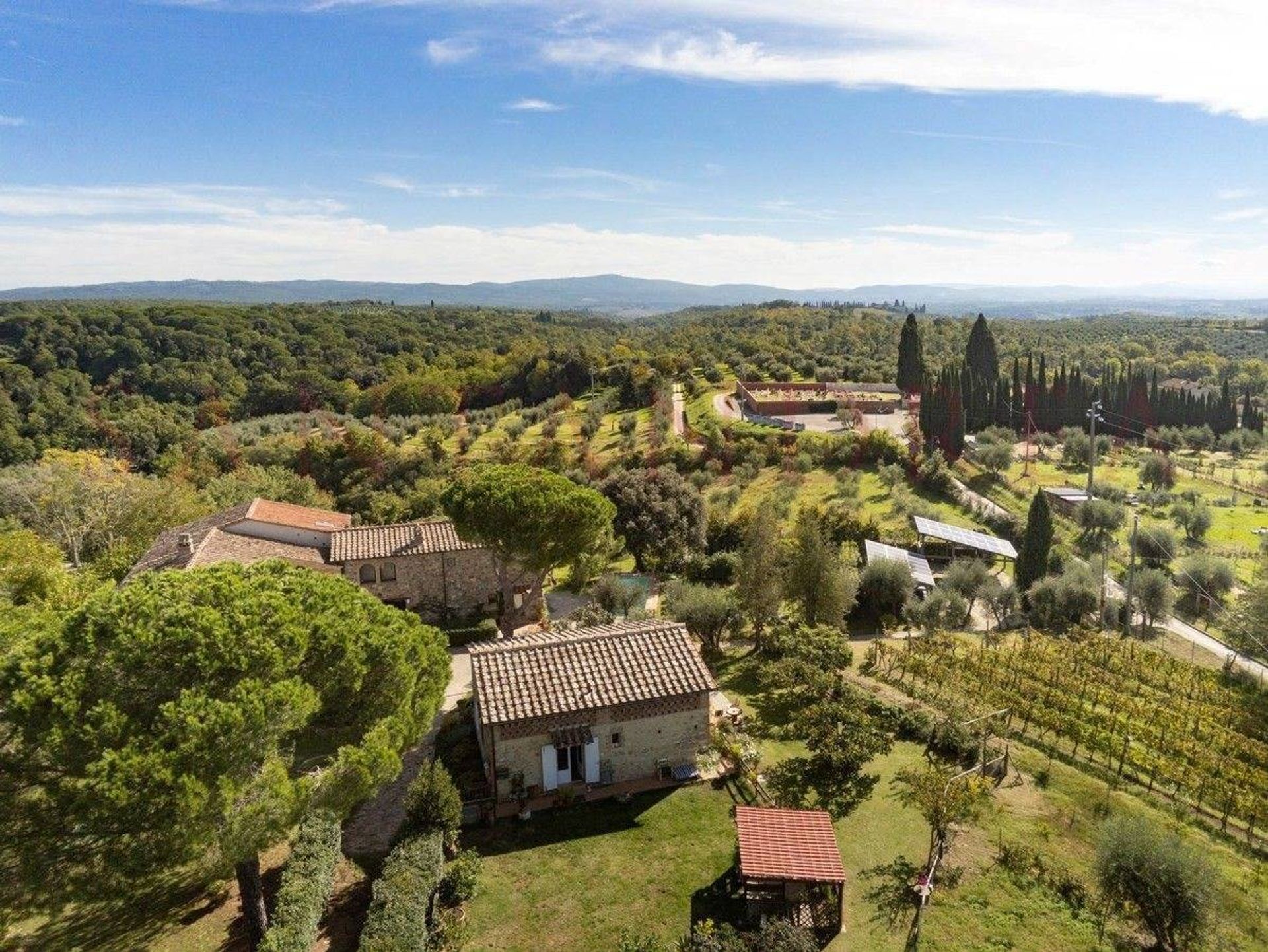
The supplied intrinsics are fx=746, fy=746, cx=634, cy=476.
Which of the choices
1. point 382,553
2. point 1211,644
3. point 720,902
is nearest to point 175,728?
point 720,902

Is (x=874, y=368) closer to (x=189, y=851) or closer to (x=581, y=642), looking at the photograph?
(x=581, y=642)

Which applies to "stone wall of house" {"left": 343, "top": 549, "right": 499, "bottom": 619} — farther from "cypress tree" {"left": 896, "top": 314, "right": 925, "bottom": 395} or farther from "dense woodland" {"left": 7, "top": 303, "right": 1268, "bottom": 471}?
"cypress tree" {"left": 896, "top": 314, "right": 925, "bottom": 395}

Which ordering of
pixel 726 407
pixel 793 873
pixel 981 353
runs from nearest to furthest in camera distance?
pixel 793 873 → pixel 726 407 → pixel 981 353

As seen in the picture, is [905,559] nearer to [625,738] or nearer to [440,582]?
[625,738]

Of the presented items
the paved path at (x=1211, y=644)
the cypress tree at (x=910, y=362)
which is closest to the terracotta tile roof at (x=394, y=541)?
the paved path at (x=1211, y=644)

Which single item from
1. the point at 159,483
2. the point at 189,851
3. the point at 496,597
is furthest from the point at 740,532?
the point at 159,483

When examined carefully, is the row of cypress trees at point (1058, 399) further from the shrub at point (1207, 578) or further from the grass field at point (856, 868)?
the grass field at point (856, 868)
